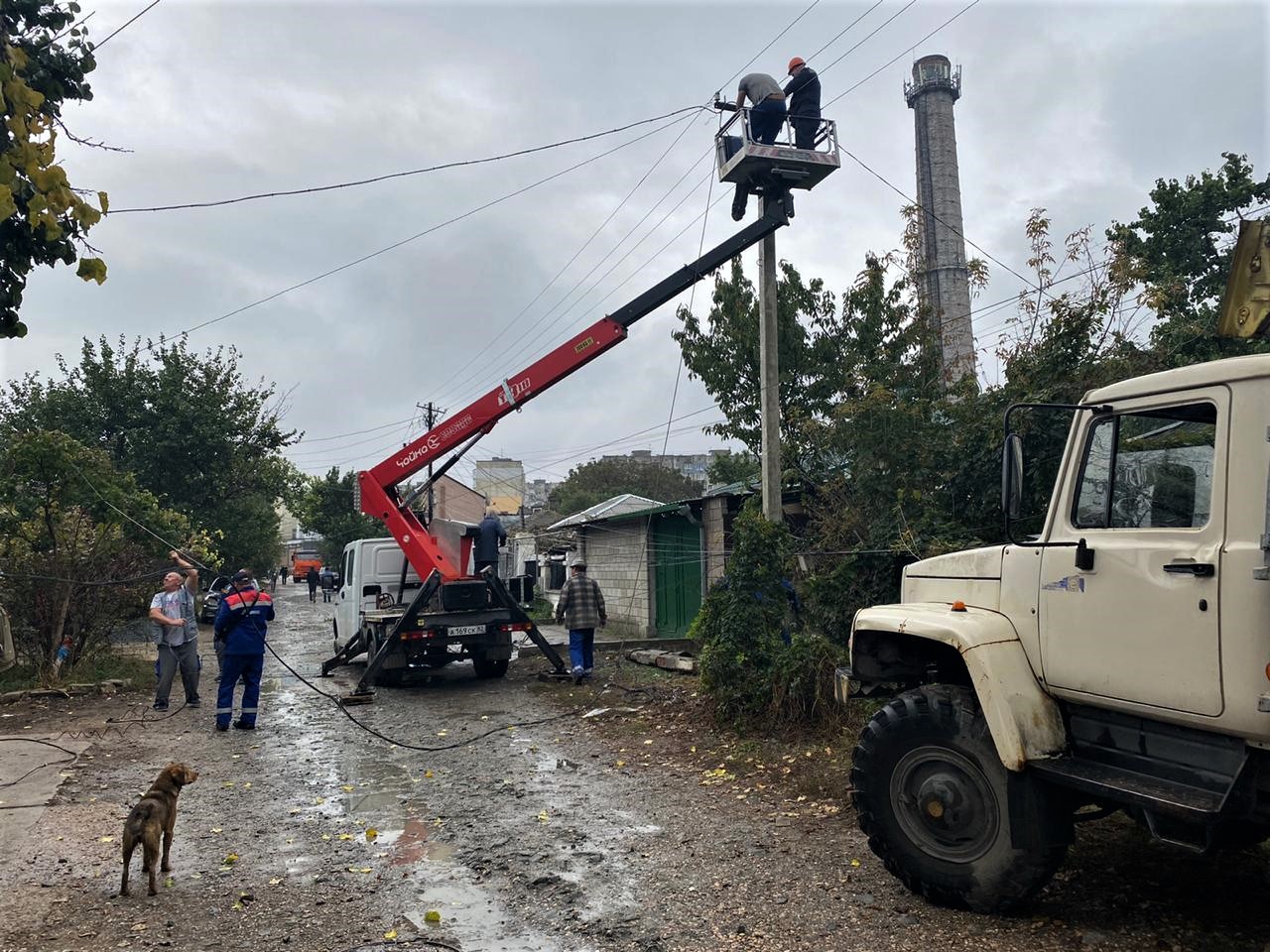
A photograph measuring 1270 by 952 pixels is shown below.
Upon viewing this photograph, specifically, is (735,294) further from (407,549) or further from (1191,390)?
(1191,390)

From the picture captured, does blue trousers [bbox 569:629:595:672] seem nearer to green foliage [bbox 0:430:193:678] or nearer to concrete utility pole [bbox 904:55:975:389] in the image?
green foliage [bbox 0:430:193:678]

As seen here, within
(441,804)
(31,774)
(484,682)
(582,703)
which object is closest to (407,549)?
(484,682)

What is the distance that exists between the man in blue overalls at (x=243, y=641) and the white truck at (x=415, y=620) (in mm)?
2087

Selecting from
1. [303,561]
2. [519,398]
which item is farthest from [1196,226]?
[303,561]

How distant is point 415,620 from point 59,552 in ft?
17.0

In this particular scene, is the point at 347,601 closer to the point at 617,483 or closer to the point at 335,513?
the point at 335,513

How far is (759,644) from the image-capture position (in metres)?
8.77

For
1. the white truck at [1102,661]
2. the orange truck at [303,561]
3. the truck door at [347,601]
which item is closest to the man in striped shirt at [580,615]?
the truck door at [347,601]

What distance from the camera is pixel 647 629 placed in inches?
822

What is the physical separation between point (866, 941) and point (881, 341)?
15587 millimetres

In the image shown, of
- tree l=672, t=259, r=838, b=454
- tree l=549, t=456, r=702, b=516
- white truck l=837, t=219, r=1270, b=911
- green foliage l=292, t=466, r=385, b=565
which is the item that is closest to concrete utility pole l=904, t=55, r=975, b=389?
tree l=549, t=456, r=702, b=516

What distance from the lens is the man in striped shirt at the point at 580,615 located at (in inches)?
489

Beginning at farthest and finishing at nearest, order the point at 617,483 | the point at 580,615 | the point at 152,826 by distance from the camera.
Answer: the point at 617,483 → the point at 580,615 → the point at 152,826

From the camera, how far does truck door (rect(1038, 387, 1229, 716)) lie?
3.65 meters
